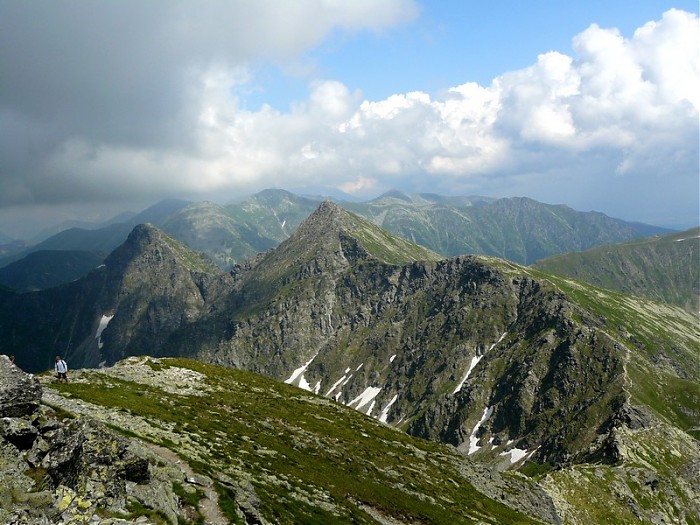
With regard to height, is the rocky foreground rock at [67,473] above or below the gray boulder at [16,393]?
below

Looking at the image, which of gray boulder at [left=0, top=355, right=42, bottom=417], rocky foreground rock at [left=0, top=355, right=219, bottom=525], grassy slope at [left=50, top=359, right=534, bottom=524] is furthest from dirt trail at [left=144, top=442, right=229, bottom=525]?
gray boulder at [left=0, top=355, right=42, bottom=417]

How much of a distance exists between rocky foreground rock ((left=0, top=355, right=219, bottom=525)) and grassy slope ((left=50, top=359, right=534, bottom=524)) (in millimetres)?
6517

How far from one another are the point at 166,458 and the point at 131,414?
1161 cm

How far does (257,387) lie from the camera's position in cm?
8344

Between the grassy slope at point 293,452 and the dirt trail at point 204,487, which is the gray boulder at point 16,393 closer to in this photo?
the dirt trail at point 204,487

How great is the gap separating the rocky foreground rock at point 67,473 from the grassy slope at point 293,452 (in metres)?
6.52

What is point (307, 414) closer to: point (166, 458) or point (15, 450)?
point (166, 458)

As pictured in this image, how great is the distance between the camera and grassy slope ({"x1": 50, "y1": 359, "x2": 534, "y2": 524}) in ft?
116

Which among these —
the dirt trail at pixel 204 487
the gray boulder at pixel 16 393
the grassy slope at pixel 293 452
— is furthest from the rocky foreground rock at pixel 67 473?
the grassy slope at pixel 293 452

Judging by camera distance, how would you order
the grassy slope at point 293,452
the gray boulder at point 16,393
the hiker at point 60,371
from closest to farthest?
the gray boulder at point 16,393 → the grassy slope at point 293,452 → the hiker at point 60,371

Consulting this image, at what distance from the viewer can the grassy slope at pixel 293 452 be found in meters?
35.5

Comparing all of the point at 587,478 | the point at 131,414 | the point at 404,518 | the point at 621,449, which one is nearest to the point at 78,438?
the point at 131,414

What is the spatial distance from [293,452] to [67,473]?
30805 mm

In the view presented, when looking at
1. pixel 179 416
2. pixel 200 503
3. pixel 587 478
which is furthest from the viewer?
pixel 587 478
